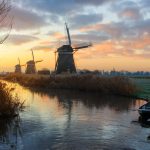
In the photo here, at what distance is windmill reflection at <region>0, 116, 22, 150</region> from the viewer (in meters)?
18.5

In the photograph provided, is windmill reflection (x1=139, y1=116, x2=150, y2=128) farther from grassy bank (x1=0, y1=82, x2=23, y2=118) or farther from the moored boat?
grassy bank (x1=0, y1=82, x2=23, y2=118)

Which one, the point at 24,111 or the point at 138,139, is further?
the point at 24,111

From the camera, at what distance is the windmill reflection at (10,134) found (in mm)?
18506

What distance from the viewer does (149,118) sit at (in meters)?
27.2

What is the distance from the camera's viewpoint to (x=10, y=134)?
2155cm

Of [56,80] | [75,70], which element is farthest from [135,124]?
[75,70]

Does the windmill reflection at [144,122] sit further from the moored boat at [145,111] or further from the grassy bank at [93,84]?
the grassy bank at [93,84]

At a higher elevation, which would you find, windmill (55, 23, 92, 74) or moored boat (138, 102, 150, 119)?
windmill (55, 23, 92, 74)

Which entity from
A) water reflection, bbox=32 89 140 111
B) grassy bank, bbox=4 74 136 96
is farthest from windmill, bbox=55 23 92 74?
water reflection, bbox=32 89 140 111

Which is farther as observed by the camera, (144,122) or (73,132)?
(144,122)

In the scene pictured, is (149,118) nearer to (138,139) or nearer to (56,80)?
(138,139)

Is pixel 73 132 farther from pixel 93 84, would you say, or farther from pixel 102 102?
pixel 93 84

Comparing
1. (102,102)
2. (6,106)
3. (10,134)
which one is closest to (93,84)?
(102,102)

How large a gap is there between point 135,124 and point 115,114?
226 inches
